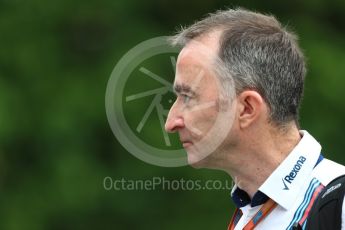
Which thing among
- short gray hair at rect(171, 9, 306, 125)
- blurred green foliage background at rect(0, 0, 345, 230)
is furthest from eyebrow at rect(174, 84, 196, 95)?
blurred green foliage background at rect(0, 0, 345, 230)

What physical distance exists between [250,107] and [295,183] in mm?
374

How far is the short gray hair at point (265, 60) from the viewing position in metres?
4.25

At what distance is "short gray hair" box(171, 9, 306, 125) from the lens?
4.25m

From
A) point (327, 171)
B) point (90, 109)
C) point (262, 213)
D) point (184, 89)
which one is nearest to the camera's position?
point (327, 171)

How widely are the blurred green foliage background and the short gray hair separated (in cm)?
464

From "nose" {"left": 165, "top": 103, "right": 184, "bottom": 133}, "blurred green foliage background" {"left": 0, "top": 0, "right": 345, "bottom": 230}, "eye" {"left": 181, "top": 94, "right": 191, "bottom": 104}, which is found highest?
"eye" {"left": 181, "top": 94, "right": 191, "bottom": 104}

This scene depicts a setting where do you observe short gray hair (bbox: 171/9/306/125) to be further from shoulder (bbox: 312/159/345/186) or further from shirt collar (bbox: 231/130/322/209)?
shoulder (bbox: 312/159/345/186)

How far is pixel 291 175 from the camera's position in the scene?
4.16 m

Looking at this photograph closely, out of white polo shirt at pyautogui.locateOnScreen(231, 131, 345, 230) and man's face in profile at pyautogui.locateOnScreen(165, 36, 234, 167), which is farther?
man's face in profile at pyautogui.locateOnScreen(165, 36, 234, 167)

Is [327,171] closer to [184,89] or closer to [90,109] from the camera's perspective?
[184,89]

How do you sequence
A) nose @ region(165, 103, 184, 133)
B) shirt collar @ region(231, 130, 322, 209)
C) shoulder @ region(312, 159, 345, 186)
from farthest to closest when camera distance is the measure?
nose @ region(165, 103, 184, 133) → shirt collar @ region(231, 130, 322, 209) → shoulder @ region(312, 159, 345, 186)

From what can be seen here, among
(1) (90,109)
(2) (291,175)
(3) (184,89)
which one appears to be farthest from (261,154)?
(1) (90,109)

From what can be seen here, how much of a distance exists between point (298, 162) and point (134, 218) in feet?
18.5

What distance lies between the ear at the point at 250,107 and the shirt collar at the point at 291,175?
0.20 m
